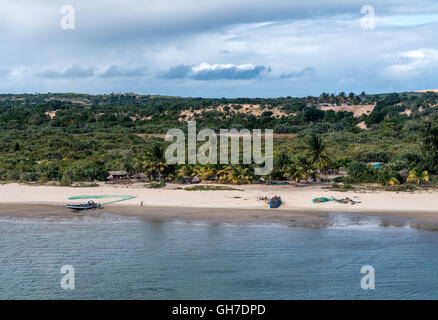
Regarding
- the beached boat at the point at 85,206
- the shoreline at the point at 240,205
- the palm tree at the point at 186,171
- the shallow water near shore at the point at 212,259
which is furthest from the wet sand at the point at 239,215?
the palm tree at the point at 186,171

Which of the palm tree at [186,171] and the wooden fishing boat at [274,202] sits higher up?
the palm tree at [186,171]

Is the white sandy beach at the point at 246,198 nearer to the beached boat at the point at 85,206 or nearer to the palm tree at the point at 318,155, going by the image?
the beached boat at the point at 85,206

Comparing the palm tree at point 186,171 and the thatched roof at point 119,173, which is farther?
the thatched roof at point 119,173

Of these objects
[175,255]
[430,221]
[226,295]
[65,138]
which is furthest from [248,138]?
[226,295]

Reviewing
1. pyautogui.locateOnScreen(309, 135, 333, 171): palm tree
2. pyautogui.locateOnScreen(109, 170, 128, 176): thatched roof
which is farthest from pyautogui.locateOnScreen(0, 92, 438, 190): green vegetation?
pyautogui.locateOnScreen(109, 170, 128, 176): thatched roof

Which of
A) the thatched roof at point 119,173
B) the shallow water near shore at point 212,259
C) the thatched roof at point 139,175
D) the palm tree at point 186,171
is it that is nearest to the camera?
the shallow water near shore at point 212,259

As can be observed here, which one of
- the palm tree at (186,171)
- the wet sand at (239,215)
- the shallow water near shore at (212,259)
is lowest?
the shallow water near shore at (212,259)

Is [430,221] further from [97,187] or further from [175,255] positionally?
[97,187]

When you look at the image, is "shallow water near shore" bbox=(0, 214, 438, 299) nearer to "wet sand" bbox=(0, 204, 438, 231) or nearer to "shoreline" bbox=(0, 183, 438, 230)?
"wet sand" bbox=(0, 204, 438, 231)

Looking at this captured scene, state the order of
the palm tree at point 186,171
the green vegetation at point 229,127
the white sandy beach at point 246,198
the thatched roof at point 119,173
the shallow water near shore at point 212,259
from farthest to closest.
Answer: the thatched roof at point 119,173
the green vegetation at point 229,127
the palm tree at point 186,171
the white sandy beach at point 246,198
the shallow water near shore at point 212,259
